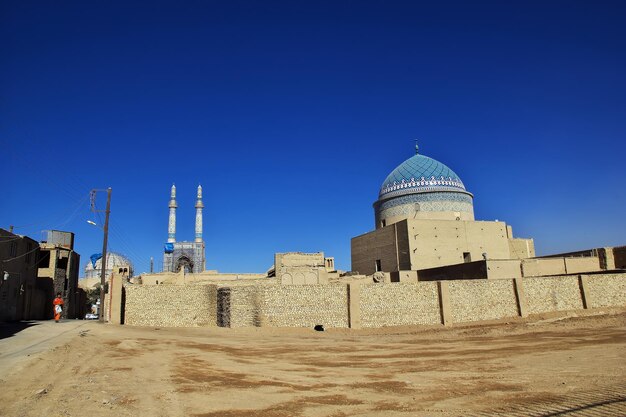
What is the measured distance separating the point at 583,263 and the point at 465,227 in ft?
25.5

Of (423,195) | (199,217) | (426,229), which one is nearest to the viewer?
(426,229)

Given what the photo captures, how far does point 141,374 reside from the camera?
8.86m

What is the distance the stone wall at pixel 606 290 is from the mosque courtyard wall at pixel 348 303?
0.77m

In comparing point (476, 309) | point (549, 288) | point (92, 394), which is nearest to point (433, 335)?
point (476, 309)

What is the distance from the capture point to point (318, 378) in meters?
8.80

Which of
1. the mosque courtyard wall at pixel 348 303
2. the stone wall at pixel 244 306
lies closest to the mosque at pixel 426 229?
the mosque courtyard wall at pixel 348 303

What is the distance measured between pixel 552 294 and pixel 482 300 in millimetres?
4548

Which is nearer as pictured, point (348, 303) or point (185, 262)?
point (348, 303)

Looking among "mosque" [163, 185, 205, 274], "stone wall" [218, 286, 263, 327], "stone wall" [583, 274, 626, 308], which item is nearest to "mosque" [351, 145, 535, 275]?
"stone wall" [583, 274, 626, 308]

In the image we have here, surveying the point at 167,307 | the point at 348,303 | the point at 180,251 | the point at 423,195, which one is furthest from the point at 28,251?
the point at 180,251

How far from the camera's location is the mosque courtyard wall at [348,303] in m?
20.0

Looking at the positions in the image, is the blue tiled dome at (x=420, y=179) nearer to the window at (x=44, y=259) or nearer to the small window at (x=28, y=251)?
the window at (x=44, y=259)

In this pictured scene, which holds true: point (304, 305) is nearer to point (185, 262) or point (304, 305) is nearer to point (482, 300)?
point (482, 300)

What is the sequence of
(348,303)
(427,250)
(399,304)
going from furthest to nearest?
(427,250) → (399,304) → (348,303)
